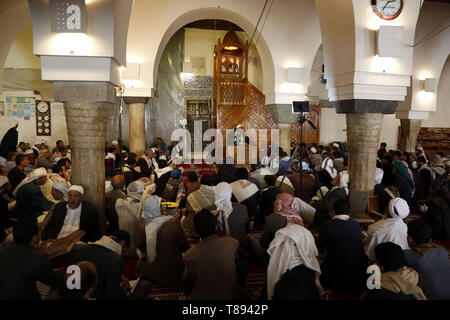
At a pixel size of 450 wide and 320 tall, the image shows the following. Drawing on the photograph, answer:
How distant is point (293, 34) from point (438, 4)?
3720 mm

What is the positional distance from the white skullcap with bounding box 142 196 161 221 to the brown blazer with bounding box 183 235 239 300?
0.93 m

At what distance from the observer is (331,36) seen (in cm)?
537

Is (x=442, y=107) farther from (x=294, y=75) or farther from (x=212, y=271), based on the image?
(x=212, y=271)

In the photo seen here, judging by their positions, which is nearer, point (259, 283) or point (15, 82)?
point (259, 283)

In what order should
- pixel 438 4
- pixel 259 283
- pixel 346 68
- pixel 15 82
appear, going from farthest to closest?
pixel 15 82, pixel 438 4, pixel 346 68, pixel 259 283

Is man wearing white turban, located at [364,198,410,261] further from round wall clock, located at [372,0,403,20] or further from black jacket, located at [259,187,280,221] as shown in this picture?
round wall clock, located at [372,0,403,20]

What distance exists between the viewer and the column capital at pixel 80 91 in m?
3.79

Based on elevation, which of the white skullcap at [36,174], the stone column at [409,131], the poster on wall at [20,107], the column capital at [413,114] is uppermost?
the poster on wall at [20,107]

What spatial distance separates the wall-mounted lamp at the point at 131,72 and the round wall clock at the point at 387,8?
518 centimetres

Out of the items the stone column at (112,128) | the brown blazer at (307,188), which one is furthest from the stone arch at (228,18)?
the brown blazer at (307,188)

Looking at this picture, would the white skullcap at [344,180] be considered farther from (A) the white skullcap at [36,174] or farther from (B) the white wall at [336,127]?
(B) the white wall at [336,127]
